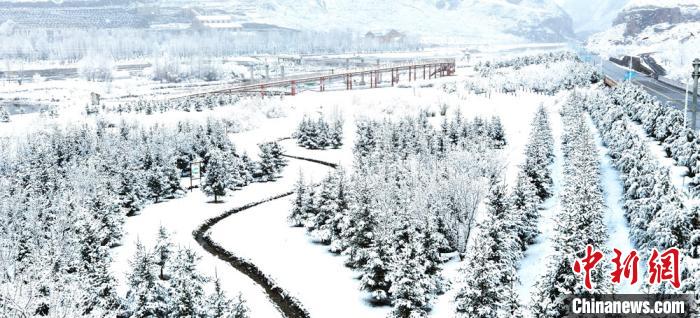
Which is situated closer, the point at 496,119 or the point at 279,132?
the point at 496,119

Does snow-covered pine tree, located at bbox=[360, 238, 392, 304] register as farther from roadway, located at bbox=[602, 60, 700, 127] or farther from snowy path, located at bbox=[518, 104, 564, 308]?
roadway, located at bbox=[602, 60, 700, 127]

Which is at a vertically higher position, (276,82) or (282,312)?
(276,82)

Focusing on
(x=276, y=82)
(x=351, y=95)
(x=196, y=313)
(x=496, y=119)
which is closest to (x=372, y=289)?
(x=196, y=313)

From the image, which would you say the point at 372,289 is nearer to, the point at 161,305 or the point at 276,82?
the point at 161,305

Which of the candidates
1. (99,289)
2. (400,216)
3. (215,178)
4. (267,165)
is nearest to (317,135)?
(267,165)

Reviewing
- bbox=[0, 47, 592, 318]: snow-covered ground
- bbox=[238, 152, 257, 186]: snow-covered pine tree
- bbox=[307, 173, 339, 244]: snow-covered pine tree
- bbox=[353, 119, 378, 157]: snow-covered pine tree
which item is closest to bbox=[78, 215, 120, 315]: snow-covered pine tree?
bbox=[0, 47, 592, 318]: snow-covered ground

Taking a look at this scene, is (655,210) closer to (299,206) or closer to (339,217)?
(339,217)
